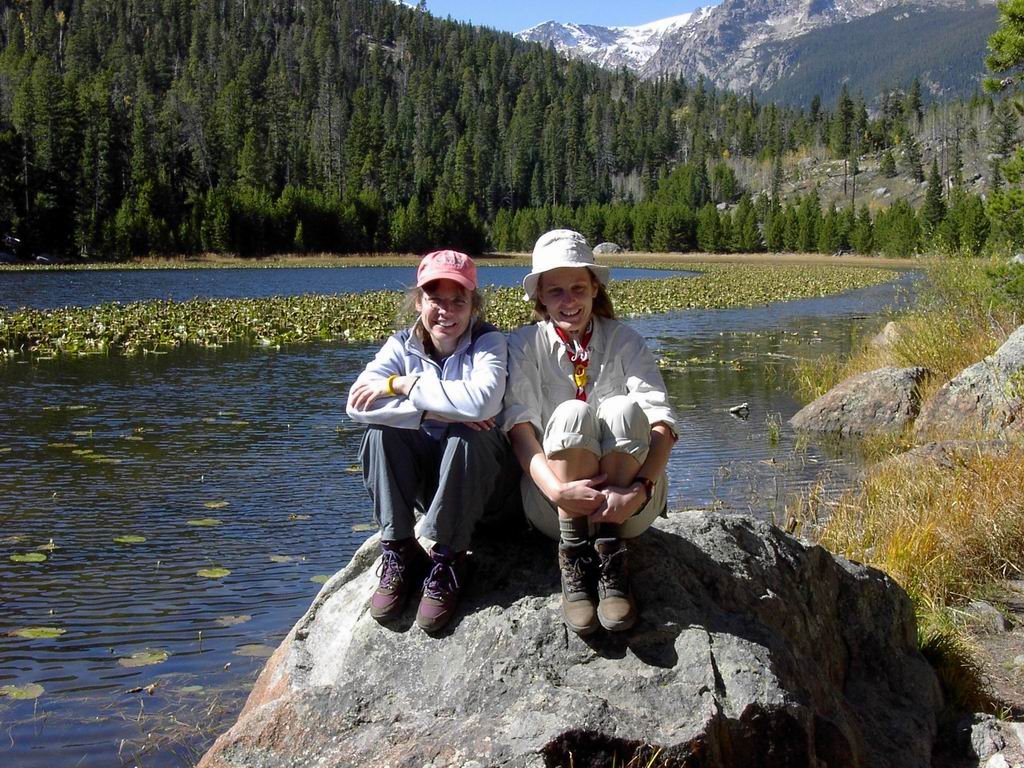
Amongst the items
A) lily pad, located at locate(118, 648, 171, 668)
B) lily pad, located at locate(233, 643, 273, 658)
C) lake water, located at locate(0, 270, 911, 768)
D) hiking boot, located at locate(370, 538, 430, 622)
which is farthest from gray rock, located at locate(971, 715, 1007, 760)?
lily pad, located at locate(118, 648, 171, 668)

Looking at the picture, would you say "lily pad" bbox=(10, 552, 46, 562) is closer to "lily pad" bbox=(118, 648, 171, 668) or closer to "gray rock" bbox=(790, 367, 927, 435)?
"lily pad" bbox=(118, 648, 171, 668)

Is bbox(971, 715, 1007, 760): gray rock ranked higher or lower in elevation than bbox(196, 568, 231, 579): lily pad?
higher

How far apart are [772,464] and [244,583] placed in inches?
199

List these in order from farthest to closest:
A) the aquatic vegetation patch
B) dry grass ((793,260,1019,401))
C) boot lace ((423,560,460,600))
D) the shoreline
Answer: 1. the shoreline
2. the aquatic vegetation patch
3. dry grass ((793,260,1019,401))
4. boot lace ((423,560,460,600))

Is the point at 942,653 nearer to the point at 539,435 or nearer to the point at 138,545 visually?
the point at 539,435

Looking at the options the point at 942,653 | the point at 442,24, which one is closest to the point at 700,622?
the point at 942,653

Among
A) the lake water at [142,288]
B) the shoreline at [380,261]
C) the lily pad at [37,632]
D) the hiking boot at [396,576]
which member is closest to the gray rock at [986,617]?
the hiking boot at [396,576]

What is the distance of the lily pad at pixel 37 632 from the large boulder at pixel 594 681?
2.03 m

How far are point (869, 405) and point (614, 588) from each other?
814cm

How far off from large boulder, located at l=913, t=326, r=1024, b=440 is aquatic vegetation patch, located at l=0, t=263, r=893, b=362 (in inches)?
255

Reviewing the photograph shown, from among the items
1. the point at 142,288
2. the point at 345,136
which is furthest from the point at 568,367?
the point at 345,136

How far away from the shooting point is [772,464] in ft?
30.0

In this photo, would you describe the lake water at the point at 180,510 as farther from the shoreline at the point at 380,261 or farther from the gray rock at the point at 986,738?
the shoreline at the point at 380,261

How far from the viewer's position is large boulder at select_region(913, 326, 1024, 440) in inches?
298
